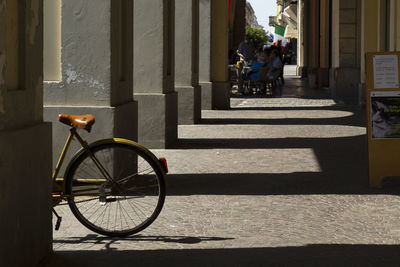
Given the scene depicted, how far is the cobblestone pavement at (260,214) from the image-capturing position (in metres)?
5.64

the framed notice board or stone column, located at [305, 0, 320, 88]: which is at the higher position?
stone column, located at [305, 0, 320, 88]

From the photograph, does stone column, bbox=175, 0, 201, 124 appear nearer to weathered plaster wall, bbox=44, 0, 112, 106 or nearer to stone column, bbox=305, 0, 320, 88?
weathered plaster wall, bbox=44, 0, 112, 106

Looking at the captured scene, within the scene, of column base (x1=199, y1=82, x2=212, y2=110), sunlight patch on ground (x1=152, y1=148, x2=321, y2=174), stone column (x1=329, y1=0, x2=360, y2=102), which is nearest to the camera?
sunlight patch on ground (x1=152, y1=148, x2=321, y2=174)

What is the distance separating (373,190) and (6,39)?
4530 millimetres

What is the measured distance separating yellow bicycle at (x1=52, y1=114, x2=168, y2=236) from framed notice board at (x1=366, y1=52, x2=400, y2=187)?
9.87 ft

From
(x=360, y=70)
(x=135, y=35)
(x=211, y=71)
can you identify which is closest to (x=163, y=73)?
(x=135, y=35)

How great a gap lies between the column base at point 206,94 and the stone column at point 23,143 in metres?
14.6

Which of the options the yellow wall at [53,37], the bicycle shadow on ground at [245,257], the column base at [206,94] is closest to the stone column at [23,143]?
the bicycle shadow on ground at [245,257]

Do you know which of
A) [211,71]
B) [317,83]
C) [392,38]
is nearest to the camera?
[392,38]

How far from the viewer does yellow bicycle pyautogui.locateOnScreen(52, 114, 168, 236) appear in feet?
20.4

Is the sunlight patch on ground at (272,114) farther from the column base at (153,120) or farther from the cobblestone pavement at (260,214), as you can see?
the column base at (153,120)

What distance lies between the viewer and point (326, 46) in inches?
1208

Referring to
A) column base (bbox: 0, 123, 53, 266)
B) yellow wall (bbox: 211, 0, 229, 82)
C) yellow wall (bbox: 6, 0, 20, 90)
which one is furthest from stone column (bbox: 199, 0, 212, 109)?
yellow wall (bbox: 6, 0, 20, 90)

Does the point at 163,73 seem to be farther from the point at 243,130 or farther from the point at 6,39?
the point at 6,39
